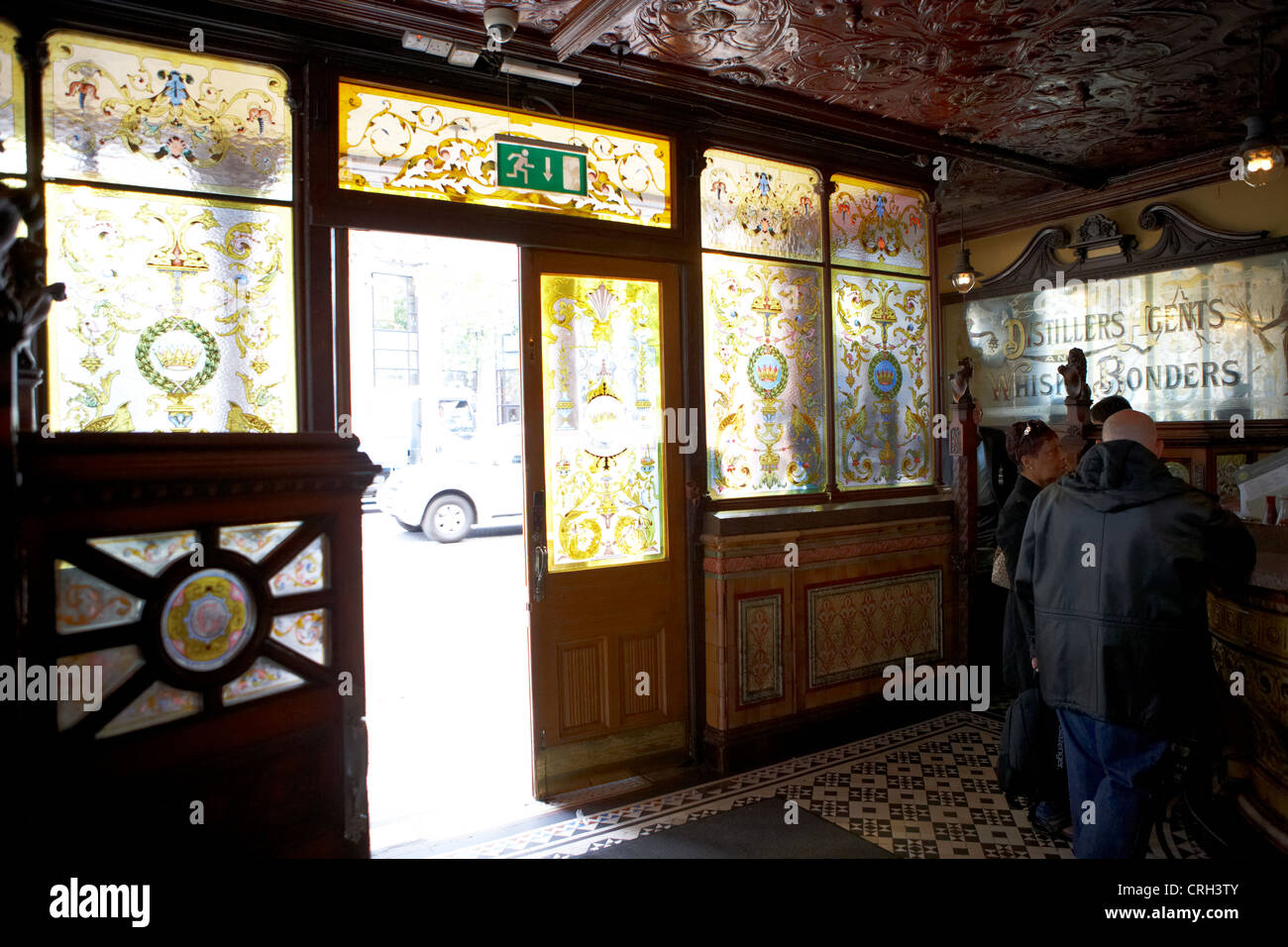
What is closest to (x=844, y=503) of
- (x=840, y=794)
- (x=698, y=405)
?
(x=698, y=405)

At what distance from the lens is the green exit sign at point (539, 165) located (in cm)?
370

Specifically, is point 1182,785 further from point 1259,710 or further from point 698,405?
point 698,405

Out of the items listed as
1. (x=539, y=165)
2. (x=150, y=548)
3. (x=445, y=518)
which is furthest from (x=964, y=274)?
(x=445, y=518)

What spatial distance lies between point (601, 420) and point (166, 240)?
194 cm

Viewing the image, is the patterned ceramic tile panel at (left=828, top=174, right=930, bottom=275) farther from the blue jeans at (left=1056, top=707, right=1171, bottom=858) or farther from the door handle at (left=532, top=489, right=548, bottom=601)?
the blue jeans at (left=1056, top=707, right=1171, bottom=858)

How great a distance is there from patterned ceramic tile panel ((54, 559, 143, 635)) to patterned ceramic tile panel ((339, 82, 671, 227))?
232 cm

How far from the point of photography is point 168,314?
3029 mm

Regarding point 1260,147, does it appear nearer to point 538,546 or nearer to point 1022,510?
point 1022,510

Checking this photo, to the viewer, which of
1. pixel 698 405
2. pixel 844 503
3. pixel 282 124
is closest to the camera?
pixel 282 124

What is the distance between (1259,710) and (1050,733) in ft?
2.35

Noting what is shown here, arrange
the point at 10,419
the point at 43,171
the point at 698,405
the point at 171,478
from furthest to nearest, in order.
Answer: the point at 698,405
the point at 43,171
the point at 171,478
the point at 10,419

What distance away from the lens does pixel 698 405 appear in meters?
4.23

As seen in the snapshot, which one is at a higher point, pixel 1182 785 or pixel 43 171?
pixel 43 171
